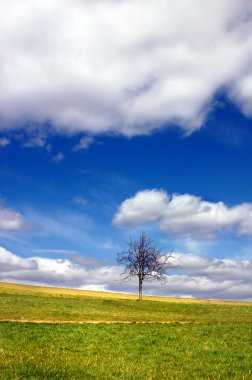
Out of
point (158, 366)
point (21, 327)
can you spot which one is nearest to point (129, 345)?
point (158, 366)

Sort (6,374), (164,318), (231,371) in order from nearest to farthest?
1. (6,374)
2. (231,371)
3. (164,318)

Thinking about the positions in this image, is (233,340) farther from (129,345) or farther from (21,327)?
(21,327)

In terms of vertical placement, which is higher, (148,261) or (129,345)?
(148,261)

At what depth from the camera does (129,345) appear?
25.4 metres

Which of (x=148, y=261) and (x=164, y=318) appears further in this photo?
(x=148, y=261)

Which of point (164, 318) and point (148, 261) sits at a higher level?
point (148, 261)

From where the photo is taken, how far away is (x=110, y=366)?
18.9 meters

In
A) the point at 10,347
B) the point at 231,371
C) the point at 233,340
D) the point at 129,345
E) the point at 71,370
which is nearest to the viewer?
the point at 71,370

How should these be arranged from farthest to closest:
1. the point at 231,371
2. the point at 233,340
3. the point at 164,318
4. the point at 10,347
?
the point at 164,318 < the point at 233,340 < the point at 10,347 < the point at 231,371

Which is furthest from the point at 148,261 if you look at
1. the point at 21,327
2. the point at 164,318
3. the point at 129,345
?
the point at 129,345

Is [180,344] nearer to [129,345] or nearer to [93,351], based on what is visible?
[129,345]

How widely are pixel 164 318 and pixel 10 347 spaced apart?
81.3ft

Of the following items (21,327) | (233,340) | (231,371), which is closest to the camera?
(231,371)

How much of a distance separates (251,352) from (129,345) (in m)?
7.00
